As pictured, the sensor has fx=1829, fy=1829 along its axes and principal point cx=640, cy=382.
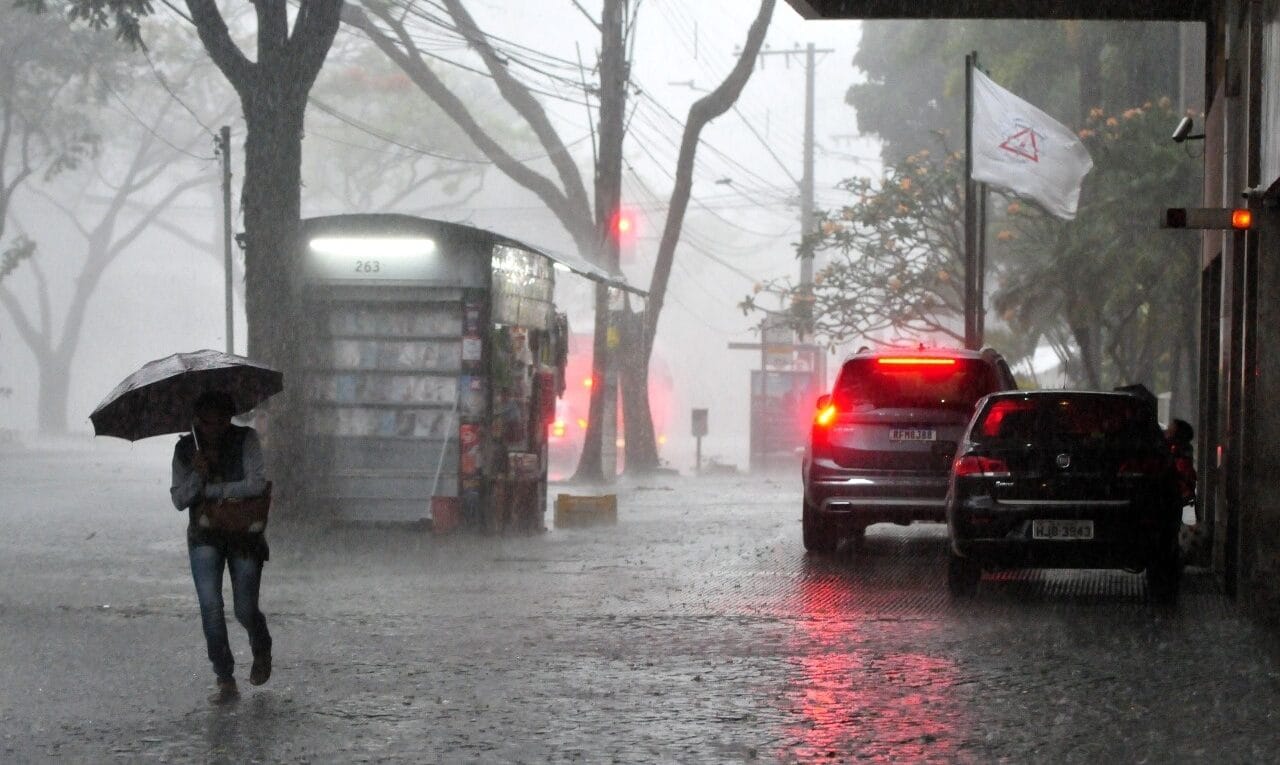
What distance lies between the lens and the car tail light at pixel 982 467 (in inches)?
516

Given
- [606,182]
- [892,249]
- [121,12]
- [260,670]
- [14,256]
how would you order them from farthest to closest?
[14,256] < [892,249] < [606,182] < [121,12] < [260,670]

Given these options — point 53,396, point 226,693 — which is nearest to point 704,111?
point 226,693

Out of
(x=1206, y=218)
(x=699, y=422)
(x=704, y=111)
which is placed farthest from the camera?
(x=699, y=422)

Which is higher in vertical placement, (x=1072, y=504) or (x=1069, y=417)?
(x=1069, y=417)

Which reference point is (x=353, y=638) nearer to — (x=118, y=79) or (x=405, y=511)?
(x=405, y=511)

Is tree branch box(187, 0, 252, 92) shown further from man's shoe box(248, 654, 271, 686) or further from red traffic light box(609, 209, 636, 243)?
red traffic light box(609, 209, 636, 243)

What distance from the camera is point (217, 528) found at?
29.7ft

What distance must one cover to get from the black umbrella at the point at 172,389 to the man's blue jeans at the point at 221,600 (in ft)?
2.37

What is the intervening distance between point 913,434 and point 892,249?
20.3 metres

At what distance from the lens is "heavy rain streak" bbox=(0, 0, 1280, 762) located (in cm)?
884

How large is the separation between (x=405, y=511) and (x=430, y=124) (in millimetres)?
41122

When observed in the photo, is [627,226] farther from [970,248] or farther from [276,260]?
[276,260]

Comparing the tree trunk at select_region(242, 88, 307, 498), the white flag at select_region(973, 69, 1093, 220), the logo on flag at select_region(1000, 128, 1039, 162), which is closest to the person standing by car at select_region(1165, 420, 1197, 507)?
the white flag at select_region(973, 69, 1093, 220)

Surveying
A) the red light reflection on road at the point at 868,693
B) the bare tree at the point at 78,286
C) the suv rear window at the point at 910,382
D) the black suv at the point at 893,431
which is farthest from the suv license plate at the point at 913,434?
the bare tree at the point at 78,286
